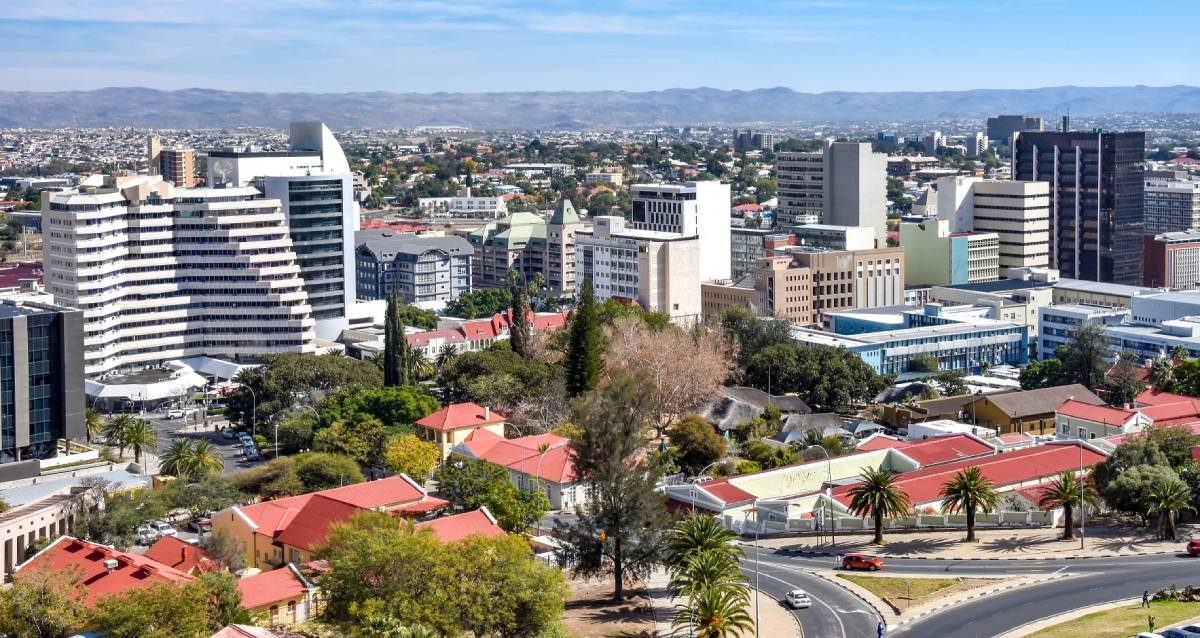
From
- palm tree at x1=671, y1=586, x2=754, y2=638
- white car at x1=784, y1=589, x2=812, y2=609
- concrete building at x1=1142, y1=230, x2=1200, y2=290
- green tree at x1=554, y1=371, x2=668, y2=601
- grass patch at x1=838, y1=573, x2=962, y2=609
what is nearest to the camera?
palm tree at x1=671, y1=586, x2=754, y2=638

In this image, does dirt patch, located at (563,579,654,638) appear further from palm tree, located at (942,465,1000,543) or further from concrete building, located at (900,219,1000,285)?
concrete building, located at (900,219,1000,285)

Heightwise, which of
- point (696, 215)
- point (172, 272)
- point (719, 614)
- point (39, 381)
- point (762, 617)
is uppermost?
point (696, 215)

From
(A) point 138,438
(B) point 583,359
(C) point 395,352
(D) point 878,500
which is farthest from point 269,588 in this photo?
(C) point 395,352

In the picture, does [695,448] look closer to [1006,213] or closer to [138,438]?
[138,438]

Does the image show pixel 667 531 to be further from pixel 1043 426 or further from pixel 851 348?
pixel 851 348

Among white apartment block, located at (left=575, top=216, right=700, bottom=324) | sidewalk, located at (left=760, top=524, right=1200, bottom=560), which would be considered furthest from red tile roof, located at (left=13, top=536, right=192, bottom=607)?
white apartment block, located at (left=575, top=216, right=700, bottom=324)

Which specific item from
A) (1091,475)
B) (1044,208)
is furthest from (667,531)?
(1044,208)
